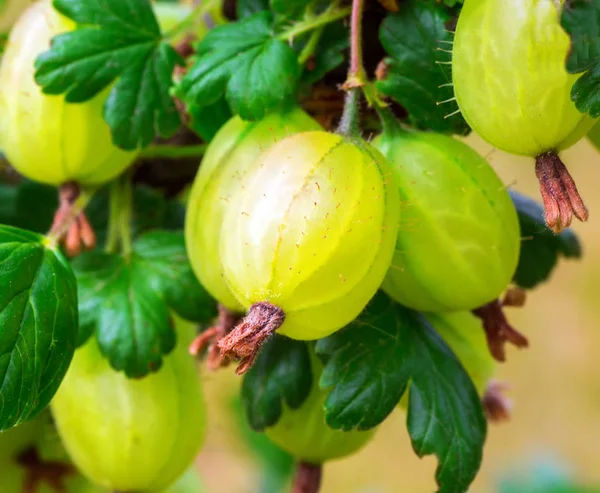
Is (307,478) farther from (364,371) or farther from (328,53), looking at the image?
(328,53)

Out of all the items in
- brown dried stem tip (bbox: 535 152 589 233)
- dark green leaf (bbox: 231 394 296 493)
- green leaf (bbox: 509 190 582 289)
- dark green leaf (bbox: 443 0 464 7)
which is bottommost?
dark green leaf (bbox: 231 394 296 493)

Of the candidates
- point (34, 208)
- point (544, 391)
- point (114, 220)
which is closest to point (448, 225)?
point (114, 220)

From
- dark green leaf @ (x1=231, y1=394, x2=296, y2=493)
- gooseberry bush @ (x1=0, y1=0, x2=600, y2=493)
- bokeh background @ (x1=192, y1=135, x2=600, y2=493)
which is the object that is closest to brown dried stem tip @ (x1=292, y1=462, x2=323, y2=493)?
gooseberry bush @ (x1=0, y1=0, x2=600, y2=493)

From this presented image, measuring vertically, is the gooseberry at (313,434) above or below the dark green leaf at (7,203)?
below

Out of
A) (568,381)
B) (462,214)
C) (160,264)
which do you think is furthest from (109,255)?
(568,381)

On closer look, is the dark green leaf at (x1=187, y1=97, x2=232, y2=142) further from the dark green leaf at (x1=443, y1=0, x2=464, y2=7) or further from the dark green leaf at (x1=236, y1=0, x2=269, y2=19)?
the dark green leaf at (x1=443, y1=0, x2=464, y2=7)

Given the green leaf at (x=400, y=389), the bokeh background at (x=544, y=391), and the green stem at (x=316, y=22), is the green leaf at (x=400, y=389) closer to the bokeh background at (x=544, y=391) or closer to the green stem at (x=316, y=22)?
the green stem at (x=316, y=22)

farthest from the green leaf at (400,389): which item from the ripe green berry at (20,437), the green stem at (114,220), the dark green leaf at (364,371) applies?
the ripe green berry at (20,437)
